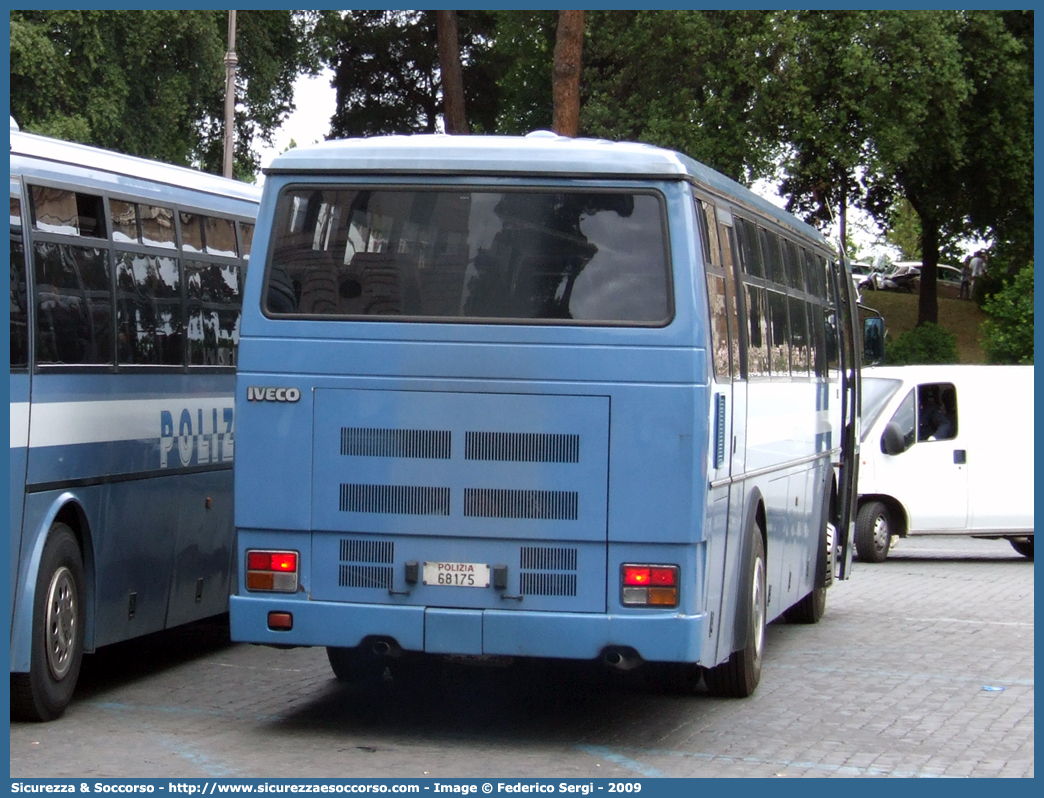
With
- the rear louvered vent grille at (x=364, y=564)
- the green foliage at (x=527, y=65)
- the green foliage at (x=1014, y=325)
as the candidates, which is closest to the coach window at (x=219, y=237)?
the rear louvered vent grille at (x=364, y=564)

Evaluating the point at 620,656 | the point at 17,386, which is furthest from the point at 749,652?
the point at 17,386

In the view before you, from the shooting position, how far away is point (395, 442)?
28.3 feet

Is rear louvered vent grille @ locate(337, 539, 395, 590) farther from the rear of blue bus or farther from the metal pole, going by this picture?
the metal pole

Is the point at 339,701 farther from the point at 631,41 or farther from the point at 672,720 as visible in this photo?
the point at 631,41

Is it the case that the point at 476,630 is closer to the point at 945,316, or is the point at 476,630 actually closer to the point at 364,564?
the point at 364,564

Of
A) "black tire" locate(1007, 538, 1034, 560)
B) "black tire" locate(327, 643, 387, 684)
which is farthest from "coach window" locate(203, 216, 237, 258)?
"black tire" locate(1007, 538, 1034, 560)

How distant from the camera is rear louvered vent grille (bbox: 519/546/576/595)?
→ 8.48 metres

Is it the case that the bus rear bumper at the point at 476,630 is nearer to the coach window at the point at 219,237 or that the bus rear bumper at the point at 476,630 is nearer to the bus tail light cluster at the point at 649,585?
the bus tail light cluster at the point at 649,585

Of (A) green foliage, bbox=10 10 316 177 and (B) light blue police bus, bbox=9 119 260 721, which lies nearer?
(B) light blue police bus, bbox=9 119 260 721

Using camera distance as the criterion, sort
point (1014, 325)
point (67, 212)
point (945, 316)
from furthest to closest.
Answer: point (945, 316)
point (1014, 325)
point (67, 212)

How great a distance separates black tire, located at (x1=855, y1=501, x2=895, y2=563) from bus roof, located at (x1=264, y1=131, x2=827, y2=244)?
13.0m

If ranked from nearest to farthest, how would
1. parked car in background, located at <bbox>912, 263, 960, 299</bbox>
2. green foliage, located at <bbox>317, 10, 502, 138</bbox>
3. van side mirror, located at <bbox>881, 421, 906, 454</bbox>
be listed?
van side mirror, located at <bbox>881, 421, 906, 454</bbox> → green foliage, located at <bbox>317, 10, 502, 138</bbox> → parked car in background, located at <bbox>912, 263, 960, 299</bbox>

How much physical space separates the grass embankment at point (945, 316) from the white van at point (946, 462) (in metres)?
31.0

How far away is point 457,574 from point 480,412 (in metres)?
0.79
